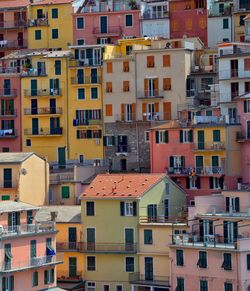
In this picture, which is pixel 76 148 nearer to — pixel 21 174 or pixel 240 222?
pixel 21 174

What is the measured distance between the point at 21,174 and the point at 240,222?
18961mm

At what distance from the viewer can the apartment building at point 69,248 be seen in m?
98.8

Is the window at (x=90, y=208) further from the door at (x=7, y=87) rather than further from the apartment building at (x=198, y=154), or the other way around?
the door at (x=7, y=87)

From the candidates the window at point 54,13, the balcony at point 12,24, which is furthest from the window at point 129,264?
the balcony at point 12,24

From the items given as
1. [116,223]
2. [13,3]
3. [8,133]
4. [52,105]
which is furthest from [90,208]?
[13,3]

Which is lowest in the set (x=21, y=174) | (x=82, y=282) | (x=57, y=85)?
(x=82, y=282)

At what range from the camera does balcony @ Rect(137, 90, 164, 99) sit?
110750 millimetres

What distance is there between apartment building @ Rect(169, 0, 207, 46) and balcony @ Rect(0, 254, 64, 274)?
109ft

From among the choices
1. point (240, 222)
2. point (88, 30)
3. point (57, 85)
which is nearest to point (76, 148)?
point (57, 85)

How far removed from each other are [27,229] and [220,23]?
34.2 metres

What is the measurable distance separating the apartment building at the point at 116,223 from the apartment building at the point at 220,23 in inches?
874

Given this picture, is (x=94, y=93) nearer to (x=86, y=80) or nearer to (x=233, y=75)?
(x=86, y=80)

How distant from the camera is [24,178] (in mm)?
104000

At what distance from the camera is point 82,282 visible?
323ft
